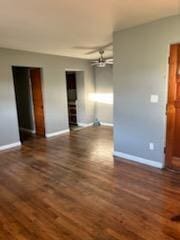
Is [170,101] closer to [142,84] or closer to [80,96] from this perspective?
[142,84]

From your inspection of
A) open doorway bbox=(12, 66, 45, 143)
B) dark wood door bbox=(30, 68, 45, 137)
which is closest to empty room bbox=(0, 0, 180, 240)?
dark wood door bbox=(30, 68, 45, 137)

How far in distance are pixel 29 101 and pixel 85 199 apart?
4553 millimetres

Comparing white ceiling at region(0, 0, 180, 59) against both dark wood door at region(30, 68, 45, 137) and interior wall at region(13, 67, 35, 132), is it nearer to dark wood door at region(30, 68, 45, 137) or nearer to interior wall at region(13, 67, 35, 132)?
dark wood door at region(30, 68, 45, 137)

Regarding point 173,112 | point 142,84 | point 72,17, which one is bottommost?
point 173,112

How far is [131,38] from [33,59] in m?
2.98

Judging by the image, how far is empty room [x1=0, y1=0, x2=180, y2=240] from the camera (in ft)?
7.06

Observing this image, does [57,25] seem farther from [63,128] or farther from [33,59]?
[63,128]

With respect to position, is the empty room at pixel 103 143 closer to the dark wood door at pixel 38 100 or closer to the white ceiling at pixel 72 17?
the white ceiling at pixel 72 17

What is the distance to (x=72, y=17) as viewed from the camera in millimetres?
→ 2744

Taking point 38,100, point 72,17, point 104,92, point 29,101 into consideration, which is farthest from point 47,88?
point 72,17

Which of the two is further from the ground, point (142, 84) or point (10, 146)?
point (142, 84)

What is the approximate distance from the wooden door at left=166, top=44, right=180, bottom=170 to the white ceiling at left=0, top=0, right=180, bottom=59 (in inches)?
26.6

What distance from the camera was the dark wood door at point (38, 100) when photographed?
18.6ft

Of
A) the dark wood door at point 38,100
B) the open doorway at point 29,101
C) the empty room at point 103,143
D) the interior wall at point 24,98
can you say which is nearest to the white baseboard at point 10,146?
the empty room at point 103,143
